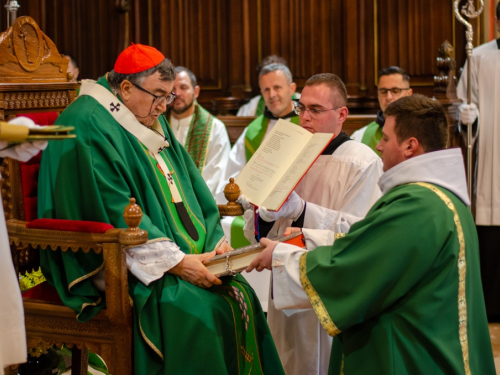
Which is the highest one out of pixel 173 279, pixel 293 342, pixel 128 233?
pixel 128 233

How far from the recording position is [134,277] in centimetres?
300

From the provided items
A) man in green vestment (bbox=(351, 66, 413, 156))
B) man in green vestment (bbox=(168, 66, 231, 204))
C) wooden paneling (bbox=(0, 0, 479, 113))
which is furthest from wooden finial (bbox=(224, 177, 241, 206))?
wooden paneling (bbox=(0, 0, 479, 113))

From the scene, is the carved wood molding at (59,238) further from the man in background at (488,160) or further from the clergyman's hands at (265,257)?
the man in background at (488,160)

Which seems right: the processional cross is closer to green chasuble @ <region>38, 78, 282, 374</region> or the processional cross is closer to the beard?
the beard

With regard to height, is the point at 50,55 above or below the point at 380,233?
above

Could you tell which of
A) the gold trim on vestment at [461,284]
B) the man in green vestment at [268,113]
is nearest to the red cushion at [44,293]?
the gold trim on vestment at [461,284]

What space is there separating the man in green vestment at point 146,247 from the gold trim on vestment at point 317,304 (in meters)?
0.50

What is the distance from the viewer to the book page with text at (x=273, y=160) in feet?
10.3

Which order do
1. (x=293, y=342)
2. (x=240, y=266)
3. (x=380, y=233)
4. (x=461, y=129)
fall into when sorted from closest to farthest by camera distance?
1. (x=380, y=233)
2. (x=240, y=266)
3. (x=293, y=342)
4. (x=461, y=129)

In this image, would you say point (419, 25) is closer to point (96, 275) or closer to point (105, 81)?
point (105, 81)

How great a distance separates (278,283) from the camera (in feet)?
8.79

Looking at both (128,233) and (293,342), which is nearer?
(128,233)

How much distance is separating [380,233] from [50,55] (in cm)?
192

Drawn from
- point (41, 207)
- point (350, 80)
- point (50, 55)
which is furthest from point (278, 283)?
point (350, 80)
